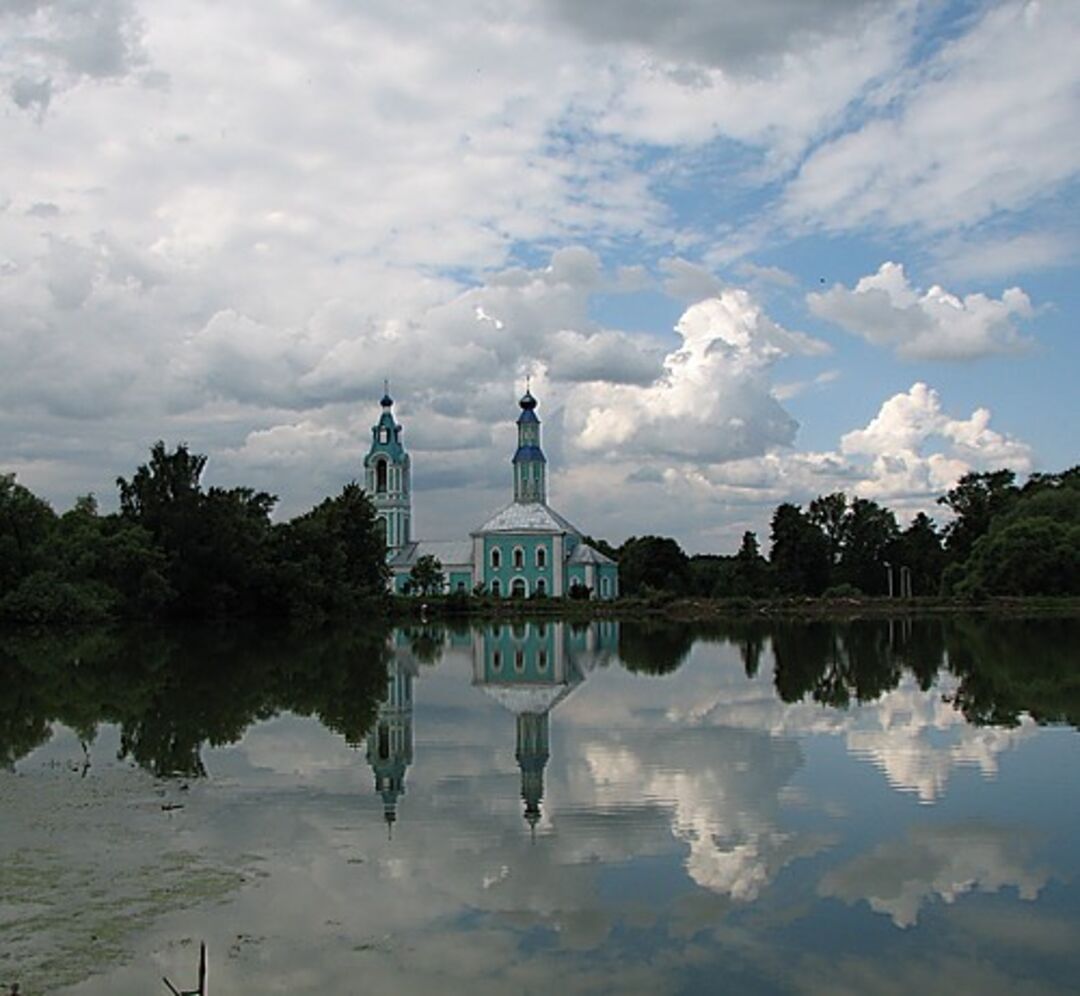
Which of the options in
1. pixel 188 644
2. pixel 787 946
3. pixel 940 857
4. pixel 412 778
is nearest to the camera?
pixel 787 946

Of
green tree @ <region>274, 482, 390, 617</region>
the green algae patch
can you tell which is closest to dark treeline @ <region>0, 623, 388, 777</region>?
the green algae patch

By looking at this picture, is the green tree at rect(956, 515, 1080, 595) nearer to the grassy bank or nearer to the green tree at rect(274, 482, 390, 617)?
the grassy bank

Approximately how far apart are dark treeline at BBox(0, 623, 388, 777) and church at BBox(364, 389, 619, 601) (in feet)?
140

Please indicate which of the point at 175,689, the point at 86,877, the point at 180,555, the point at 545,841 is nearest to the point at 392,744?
the point at 545,841

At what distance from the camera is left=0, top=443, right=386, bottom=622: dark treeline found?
58375 millimetres

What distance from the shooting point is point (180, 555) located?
2699 inches

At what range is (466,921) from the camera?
9773mm

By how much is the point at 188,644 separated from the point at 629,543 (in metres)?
65.9

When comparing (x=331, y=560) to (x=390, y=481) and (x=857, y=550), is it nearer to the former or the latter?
(x=390, y=481)

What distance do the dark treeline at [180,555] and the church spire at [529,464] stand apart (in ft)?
59.0

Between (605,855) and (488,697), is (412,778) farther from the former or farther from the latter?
(488,697)

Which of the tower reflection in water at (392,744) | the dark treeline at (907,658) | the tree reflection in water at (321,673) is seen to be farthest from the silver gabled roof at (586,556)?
the tower reflection in water at (392,744)

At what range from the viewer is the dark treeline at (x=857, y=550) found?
9194 centimetres

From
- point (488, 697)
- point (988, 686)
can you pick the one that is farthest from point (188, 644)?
point (988, 686)
